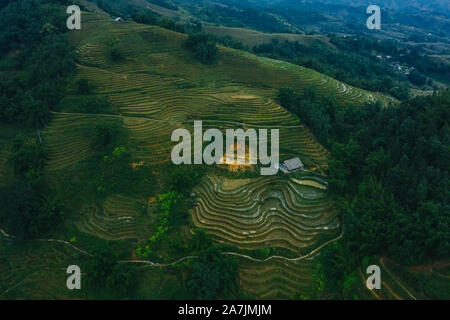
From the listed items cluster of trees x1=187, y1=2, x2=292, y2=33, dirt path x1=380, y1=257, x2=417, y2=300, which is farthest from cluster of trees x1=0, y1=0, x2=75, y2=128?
cluster of trees x1=187, y1=2, x2=292, y2=33

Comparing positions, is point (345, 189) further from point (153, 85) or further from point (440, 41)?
point (440, 41)

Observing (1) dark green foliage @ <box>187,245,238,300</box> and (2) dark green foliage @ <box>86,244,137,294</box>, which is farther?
(2) dark green foliage @ <box>86,244,137,294</box>

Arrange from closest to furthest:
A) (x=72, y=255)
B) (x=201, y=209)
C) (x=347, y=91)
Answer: (x=72, y=255) < (x=201, y=209) < (x=347, y=91)

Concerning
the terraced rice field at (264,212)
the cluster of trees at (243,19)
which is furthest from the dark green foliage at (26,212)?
the cluster of trees at (243,19)

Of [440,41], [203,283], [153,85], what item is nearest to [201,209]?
[203,283]

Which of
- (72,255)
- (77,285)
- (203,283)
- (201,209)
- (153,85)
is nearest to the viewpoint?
(203,283)

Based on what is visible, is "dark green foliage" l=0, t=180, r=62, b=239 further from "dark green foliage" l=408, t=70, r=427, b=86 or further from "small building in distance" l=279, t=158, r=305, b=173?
"dark green foliage" l=408, t=70, r=427, b=86
